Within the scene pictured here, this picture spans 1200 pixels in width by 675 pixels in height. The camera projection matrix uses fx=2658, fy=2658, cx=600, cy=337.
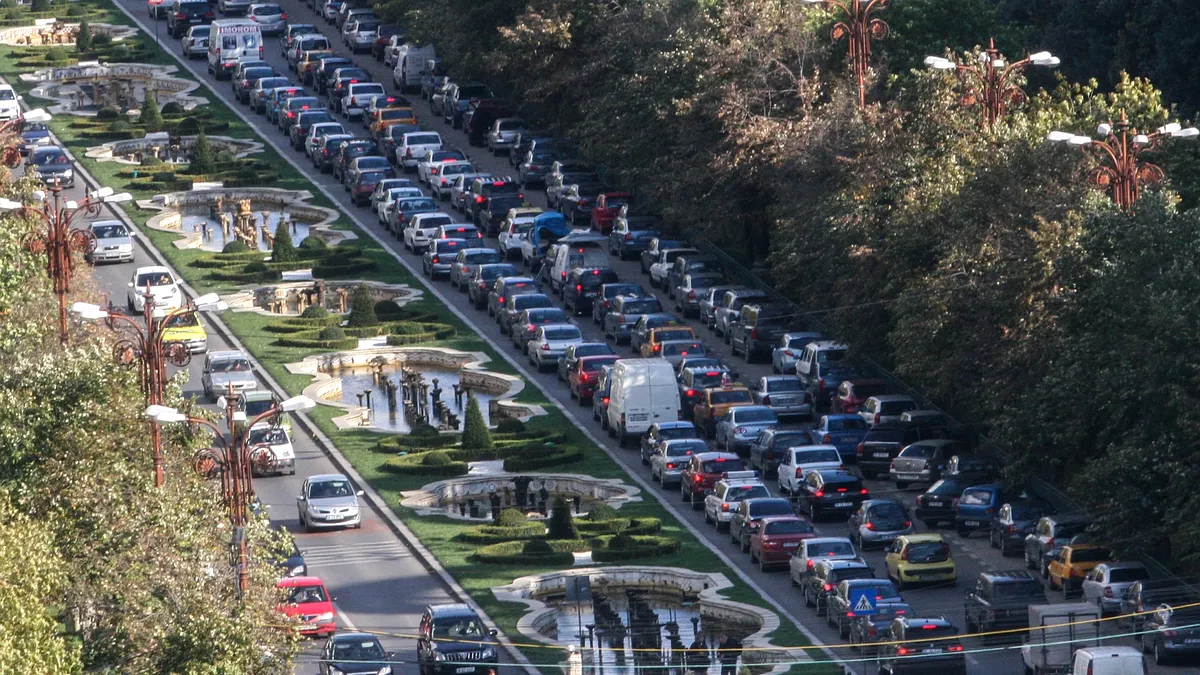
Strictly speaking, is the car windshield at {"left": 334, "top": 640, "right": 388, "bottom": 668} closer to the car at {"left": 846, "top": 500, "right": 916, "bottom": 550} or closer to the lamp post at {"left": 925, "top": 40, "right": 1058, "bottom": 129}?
the car at {"left": 846, "top": 500, "right": 916, "bottom": 550}

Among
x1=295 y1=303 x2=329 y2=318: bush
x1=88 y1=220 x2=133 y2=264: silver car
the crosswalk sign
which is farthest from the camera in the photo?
x1=88 y1=220 x2=133 y2=264: silver car

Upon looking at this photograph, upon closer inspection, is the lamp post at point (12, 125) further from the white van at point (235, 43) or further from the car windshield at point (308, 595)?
the white van at point (235, 43)

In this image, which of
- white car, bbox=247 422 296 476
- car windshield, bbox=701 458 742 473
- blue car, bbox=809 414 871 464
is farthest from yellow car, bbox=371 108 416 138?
car windshield, bbox=701 458 742 473

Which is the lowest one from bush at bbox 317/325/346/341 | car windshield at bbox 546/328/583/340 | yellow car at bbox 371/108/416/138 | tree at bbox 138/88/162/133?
bush at bbox 317/325/346/341

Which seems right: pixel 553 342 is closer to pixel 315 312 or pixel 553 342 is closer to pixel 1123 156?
pixel 315 312

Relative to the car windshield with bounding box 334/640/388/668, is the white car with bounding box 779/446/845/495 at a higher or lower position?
higher

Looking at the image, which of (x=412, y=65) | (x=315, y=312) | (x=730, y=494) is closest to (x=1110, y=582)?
(x=730, y=494)

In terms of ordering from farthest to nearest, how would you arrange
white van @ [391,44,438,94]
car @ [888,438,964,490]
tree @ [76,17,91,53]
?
tree @ [76,17,91,53], white van @ [391,44,438,94], car @ [888,438,964,490]
